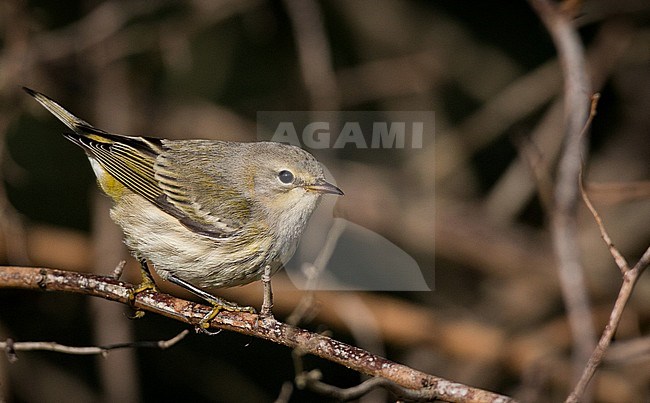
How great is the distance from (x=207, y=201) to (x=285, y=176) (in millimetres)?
386

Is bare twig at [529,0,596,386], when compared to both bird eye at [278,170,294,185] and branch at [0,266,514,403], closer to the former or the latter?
bird eye at [278,170,294,185]

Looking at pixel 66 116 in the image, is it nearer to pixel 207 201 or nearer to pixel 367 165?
pixel 207 201

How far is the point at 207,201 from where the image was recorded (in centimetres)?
297

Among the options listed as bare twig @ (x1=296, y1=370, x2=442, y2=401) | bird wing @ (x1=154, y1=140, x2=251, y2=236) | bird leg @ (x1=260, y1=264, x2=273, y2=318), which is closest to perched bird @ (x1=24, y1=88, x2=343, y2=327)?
bird wing @ (x1=154, y1=140, x2=251, y2=236)

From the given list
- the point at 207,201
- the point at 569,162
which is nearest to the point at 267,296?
the point at 207,201

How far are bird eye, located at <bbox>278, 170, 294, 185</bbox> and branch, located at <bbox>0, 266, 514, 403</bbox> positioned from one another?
472mm

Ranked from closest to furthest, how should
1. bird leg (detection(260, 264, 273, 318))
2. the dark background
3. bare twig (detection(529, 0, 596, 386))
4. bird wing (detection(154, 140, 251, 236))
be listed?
bird leg (detection(260, 264, 273, 318)), bird wing (detection(154, 140, 251, 236)), bare twig (detection(529, 0, 596, 386)), the dark background

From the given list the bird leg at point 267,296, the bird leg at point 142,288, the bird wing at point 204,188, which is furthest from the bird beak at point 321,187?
the bird leg at point 142,288

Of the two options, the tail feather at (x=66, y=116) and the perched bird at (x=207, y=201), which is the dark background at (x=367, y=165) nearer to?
the tail feather at (x=66, y=116)

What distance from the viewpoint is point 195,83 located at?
20.6ft

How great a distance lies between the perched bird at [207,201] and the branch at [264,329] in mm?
61

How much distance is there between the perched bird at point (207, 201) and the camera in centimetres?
269

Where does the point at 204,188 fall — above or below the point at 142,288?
above

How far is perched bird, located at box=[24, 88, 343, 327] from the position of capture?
2.69 m
